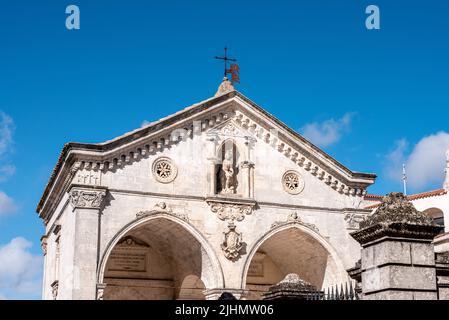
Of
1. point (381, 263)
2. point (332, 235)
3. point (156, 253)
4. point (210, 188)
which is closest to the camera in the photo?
point (381, 263)

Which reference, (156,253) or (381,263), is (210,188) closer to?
(156,253)

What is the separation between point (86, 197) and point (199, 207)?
13.4 feet

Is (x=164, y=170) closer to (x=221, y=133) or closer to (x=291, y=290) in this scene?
(x=221, y=133)

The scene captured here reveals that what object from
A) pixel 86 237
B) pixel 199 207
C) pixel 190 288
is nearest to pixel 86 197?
pixel 86 237

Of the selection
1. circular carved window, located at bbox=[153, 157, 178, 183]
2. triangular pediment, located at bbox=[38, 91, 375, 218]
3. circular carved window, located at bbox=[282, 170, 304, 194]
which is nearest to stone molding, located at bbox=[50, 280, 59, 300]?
triangular pediment, located at bbox=[38, 91, 375, 218]

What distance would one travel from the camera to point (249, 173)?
26844 mm

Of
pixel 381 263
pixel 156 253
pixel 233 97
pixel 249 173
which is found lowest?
pixel 381 263

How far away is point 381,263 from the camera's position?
10516 millimetres

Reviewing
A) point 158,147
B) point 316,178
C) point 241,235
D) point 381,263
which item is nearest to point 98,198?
point 158,147

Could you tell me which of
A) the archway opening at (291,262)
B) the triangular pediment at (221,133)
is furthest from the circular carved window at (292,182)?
the archway opening at (291,262)
